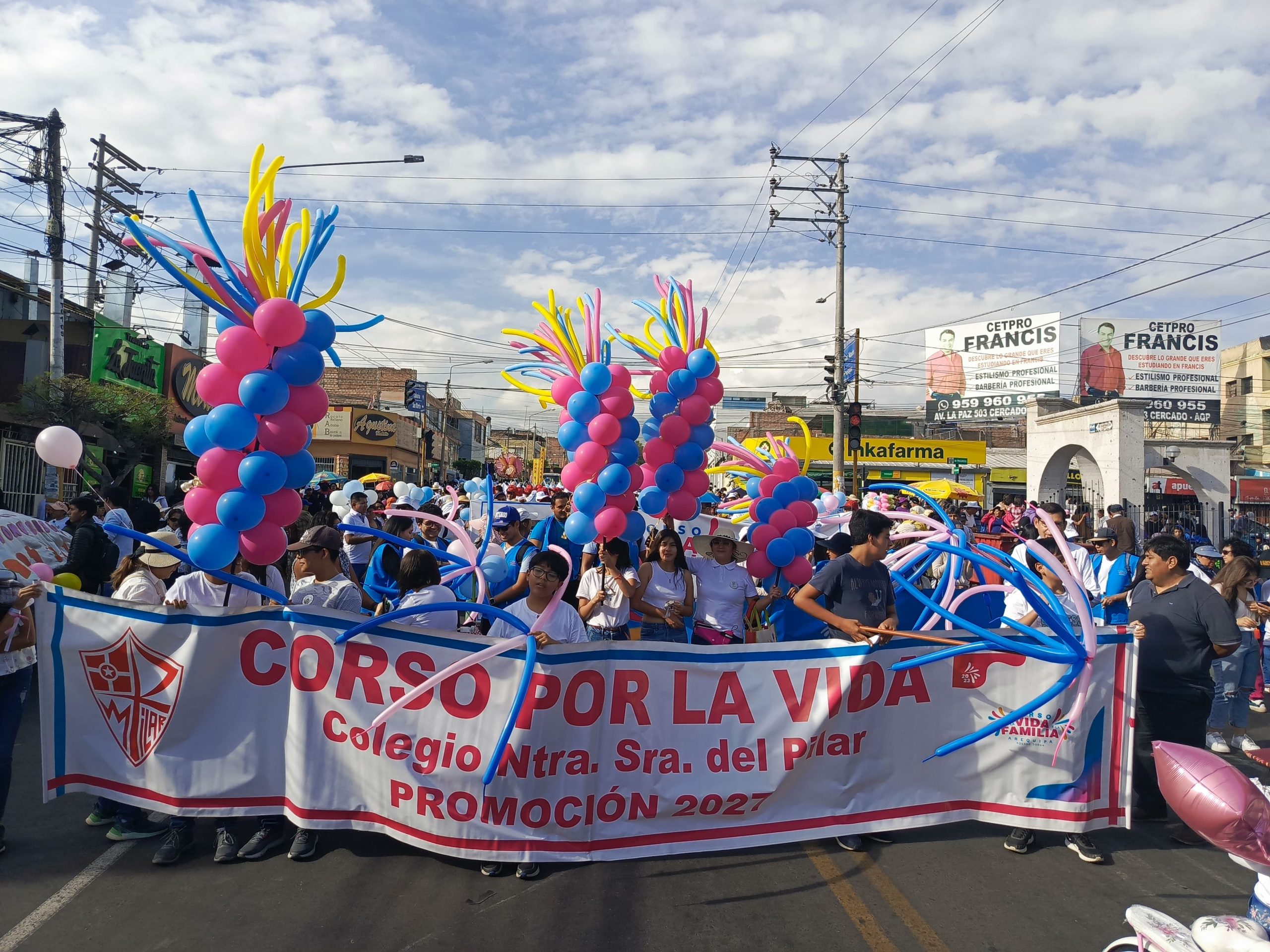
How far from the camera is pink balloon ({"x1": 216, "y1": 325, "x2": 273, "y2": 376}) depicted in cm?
472

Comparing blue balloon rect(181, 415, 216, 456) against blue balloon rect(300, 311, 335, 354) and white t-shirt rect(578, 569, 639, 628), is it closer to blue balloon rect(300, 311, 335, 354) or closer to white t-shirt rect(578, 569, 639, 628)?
blue balloon rect(300, 311, 335, 354)

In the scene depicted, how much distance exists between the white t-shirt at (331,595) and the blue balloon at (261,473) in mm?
599

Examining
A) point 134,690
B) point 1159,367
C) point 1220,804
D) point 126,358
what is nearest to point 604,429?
point 134,690

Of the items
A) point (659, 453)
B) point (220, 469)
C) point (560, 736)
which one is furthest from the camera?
point (659, 453)

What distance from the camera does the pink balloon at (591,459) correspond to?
25.5 ft

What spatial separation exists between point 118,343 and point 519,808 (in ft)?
76.7

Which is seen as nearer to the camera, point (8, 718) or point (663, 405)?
point (8, 718)

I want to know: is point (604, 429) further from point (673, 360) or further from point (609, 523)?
point (673, 360)

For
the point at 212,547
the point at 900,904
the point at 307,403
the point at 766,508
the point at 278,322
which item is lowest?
the point at 900,904

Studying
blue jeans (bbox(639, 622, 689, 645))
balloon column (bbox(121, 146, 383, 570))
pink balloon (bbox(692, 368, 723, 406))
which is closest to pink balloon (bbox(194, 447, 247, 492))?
balloon column (bbox(121, 146, 383, 570))

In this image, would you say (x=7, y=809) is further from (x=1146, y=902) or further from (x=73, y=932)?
(x=1146, y=902)

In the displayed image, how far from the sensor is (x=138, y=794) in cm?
417

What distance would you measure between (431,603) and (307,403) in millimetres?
1624

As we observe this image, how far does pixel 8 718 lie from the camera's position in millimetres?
4180
